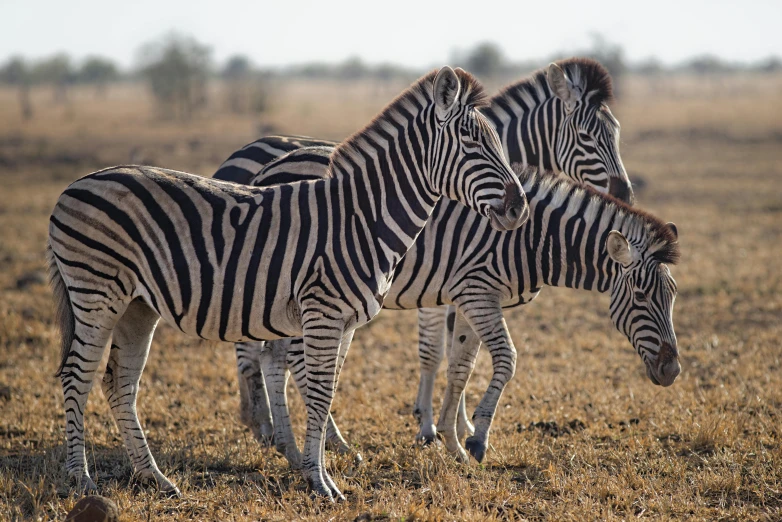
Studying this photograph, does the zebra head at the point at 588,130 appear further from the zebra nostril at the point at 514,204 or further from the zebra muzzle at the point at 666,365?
the zebra nostril at the point at 514,204

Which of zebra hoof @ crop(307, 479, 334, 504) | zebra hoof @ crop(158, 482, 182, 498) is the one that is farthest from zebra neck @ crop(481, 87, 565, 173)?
zebra hoof @ crop(158, 482, 182, 498)

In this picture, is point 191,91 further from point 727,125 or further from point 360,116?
point 727,125

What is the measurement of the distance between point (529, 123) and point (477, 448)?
3.37 meters

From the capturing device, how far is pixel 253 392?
635cm

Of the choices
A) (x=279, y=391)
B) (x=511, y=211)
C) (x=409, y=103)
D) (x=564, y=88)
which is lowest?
(x=279, y=391)

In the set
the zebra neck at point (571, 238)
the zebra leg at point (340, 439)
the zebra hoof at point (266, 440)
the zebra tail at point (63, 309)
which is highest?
the zebra neck at point (571, 238)

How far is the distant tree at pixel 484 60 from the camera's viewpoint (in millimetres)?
67062

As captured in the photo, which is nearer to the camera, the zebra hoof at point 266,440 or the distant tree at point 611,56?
the zebra hoof at point 266,440

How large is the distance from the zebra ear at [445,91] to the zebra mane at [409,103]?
0.29 ft

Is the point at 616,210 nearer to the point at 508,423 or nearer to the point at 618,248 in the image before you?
the point at 618,248

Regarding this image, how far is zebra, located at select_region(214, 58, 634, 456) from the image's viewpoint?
22.1 ft

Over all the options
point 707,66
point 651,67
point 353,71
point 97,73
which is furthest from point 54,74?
point 707,66

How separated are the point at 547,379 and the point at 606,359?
1.08m

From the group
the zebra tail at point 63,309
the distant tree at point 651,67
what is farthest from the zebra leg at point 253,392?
the distant tree at point 651,67
